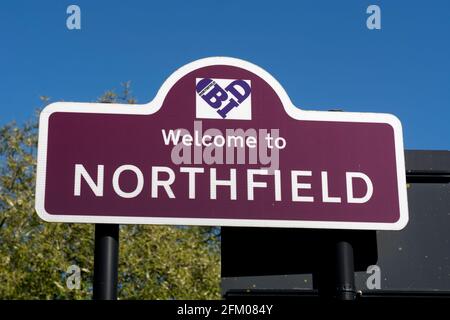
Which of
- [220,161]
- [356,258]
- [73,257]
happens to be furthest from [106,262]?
[73,257]

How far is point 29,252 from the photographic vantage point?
71.9 ft

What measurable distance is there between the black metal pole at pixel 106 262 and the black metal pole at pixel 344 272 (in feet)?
5.29

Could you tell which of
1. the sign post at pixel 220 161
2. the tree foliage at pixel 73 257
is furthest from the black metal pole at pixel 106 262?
the tree foliage at pixel 73 257

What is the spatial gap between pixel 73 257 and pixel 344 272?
17756 millimetres

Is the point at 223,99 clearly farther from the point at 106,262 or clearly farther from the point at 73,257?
the point at 73,257

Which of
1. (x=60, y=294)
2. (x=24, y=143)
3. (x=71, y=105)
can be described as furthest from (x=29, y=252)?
(x=71, y=105)

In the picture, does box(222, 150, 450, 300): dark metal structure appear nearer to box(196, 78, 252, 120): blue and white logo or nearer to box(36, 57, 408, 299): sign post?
box(36, 57, 408, 299): sign post

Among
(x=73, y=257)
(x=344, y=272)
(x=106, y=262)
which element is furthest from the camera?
(x=73, y=257)

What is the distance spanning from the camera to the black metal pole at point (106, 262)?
5375mm

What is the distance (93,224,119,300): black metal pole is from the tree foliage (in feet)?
50.5

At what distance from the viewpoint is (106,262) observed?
18.2ft

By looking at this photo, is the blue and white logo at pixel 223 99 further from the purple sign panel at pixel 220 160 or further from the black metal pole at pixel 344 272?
the black metal pole at pixel 344 272

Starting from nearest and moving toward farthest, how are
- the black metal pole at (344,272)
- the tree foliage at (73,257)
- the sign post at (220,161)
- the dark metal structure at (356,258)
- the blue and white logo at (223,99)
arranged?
1. the black metal pole at (344,272)
2. the sign post at (220,161)
3. the blue and white logo at (223,99)
4. the dark metal structure at (356,258)
5. the tree foliage at (73,257)
